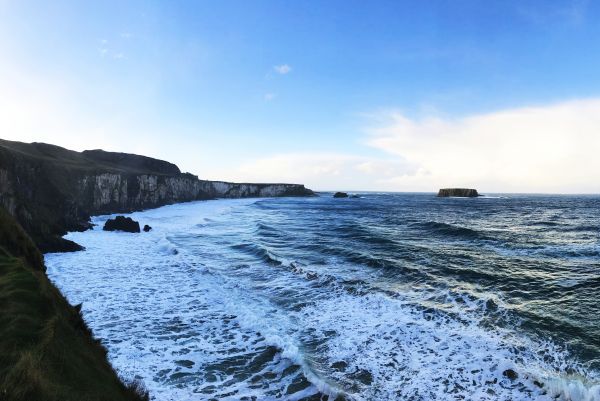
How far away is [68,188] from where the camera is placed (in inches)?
2175

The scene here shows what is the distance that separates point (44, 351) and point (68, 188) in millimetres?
57904

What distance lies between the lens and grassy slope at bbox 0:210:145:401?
5529 mm

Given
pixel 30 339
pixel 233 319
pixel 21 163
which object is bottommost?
pixel 233 319

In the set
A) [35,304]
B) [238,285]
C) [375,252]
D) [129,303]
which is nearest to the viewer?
[35,304]

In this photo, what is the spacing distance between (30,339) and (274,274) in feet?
55.9

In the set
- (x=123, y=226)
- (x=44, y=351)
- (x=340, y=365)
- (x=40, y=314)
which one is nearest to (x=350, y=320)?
(x=340, y=365)

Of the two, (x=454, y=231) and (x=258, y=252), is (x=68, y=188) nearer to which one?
(x=258, y=252)

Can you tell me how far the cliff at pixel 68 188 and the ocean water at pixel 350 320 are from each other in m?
6.86

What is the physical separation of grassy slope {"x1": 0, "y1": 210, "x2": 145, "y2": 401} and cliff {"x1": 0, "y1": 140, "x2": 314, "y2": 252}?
24.4 meters

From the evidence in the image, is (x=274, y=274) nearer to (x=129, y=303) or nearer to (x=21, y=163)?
(x=129, y=303)

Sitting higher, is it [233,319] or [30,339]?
[30,339]

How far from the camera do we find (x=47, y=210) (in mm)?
40062

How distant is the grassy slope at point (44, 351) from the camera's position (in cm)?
553

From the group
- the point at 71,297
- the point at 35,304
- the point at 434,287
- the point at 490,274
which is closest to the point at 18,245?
the point at 71,297
